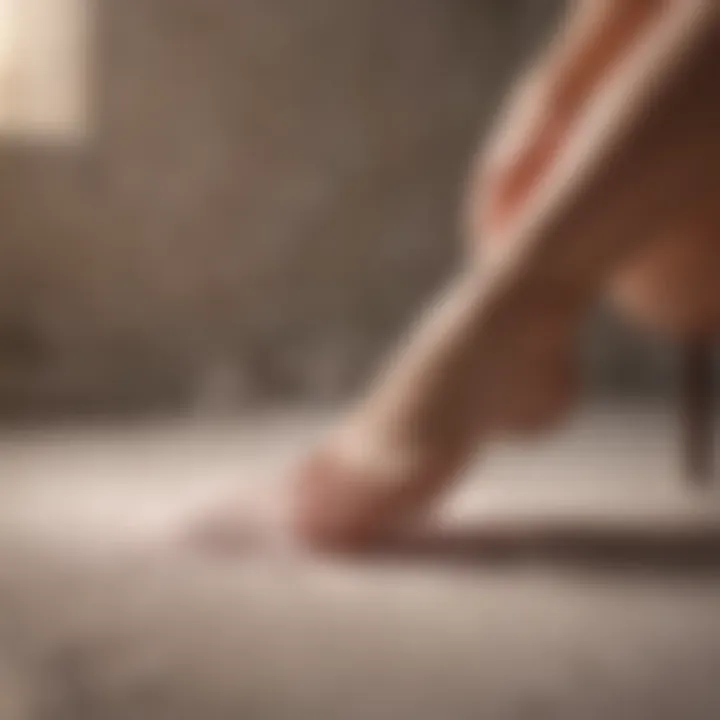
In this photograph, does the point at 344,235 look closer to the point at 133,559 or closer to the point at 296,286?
the point at 296,286

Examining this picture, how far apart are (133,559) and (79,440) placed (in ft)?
1.39

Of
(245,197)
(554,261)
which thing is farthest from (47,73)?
(554,261)

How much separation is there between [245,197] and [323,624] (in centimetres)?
87

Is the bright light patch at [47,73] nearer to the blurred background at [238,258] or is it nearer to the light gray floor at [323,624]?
the blurred background at [238,258]

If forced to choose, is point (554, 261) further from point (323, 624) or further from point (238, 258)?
point (238, 258)

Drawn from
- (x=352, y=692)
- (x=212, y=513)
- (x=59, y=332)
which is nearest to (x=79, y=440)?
(x=59, y=332)

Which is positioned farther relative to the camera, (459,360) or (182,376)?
(182,376)

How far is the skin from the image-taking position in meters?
0.59

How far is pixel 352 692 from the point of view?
1.52ft

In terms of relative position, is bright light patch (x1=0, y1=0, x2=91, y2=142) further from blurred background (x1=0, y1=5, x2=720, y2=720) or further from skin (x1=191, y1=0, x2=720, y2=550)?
skin (x1=191, y1=0, x2=720, y2=550)

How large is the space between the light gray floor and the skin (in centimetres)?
5

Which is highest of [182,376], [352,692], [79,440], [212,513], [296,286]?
[296,286]

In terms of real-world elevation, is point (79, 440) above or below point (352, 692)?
above

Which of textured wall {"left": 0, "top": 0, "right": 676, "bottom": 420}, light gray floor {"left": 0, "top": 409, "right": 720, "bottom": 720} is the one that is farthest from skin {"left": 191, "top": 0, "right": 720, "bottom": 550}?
textured wall {"left": 0, "top": 0, "right": 676, "bottom": 420}
